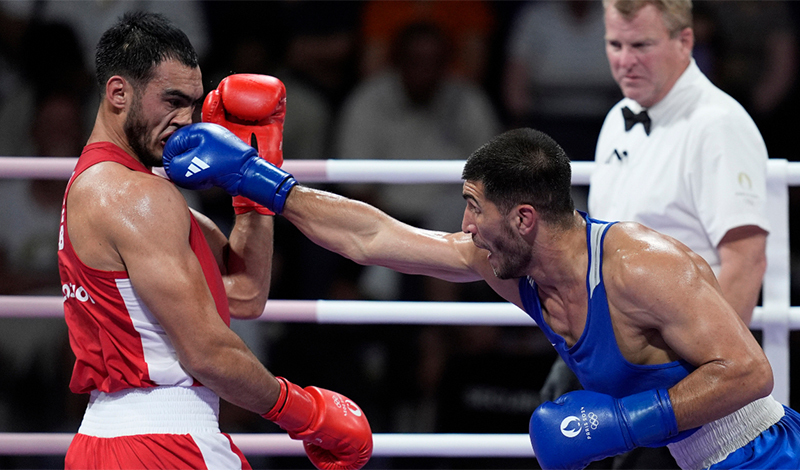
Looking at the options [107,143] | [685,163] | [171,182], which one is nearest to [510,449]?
[685,163]

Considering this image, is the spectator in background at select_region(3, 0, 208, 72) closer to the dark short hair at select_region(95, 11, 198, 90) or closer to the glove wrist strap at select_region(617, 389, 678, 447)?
the dark short hair at select_region(95, 11, 198, 90)

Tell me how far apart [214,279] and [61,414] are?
8.35 feet

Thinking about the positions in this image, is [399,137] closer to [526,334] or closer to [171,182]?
[526,334]

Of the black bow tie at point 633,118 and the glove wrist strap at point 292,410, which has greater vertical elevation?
the black bow tie at point 633,118

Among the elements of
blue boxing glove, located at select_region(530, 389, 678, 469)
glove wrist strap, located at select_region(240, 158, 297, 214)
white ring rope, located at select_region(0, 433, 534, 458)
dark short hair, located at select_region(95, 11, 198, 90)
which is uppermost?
dark short hair, located at select_region(95, 11, 198, 90)

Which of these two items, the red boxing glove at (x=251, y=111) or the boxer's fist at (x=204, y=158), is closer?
the boxer's fist at (x=204, y=158)

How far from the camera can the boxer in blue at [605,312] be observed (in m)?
1.88

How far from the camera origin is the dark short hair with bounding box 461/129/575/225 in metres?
1.99

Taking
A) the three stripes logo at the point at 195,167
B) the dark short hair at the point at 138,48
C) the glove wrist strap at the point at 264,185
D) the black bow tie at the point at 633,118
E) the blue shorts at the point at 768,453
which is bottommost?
the blue shorts at the point at 768,453

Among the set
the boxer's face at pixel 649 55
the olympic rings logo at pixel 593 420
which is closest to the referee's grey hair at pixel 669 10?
the boxer's face at pixel 649 55

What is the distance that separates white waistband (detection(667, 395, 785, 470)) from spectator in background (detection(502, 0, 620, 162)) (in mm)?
2727

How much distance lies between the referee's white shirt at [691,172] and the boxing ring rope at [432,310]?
18 cm

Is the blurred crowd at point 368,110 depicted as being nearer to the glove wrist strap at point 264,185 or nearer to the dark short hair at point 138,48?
the glove wrist strap at point 264,185

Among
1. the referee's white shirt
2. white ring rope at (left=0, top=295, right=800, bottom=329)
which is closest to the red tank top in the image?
white ring rope at (left=0, top=295, right=800, bottom=329)
